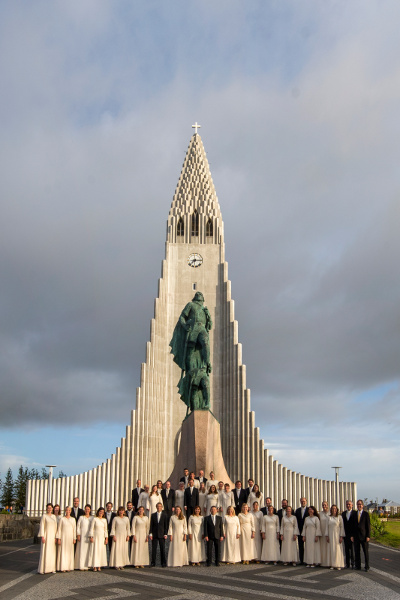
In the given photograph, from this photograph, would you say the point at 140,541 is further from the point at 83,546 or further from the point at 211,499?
the point at 211,499

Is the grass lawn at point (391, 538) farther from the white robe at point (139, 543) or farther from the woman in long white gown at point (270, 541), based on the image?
the white robe at point (139, 543)

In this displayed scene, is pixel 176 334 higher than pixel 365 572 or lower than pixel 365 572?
higher

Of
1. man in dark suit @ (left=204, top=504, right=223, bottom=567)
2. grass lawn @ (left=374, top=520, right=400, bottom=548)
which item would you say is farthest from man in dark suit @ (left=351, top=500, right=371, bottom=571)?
grass lawn @ (left=374, top=520, right=400, bottom=548)

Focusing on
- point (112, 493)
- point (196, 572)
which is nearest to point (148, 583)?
point (196, 572)

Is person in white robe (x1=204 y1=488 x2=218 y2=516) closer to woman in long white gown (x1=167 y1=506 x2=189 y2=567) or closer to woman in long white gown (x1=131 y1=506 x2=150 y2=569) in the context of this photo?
woman in long white gown (x1=167 y1=506 x2=189 y2=567)

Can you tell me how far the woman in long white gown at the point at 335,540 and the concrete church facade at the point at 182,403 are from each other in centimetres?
2248

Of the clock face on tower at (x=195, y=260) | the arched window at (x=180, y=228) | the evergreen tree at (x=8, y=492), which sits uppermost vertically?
the arched window at (x=180, y=228)

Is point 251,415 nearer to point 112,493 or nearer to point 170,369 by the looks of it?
point 170,369

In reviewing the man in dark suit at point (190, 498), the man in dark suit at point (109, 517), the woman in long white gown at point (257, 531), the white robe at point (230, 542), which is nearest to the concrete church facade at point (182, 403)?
the man in dark suit at point (190, 498)

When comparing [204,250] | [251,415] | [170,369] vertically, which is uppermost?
[204,250]

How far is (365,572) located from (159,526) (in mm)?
3504

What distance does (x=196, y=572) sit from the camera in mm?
9586

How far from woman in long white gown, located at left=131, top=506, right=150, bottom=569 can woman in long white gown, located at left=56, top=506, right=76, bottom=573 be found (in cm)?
106

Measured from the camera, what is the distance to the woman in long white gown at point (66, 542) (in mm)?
9922
